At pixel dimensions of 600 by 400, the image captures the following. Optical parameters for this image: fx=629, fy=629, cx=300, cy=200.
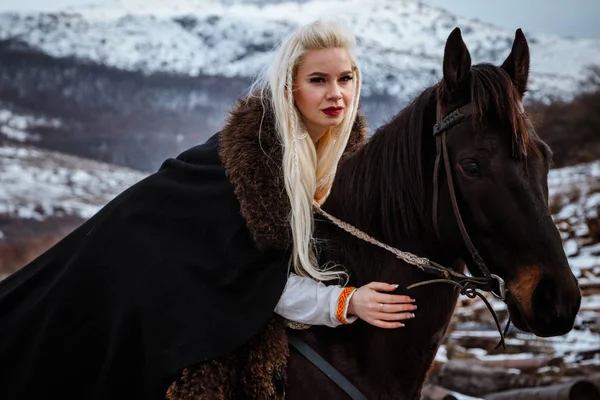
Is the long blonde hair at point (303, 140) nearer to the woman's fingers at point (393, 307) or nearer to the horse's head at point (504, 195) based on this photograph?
the woman's fingers at point (393, 307)

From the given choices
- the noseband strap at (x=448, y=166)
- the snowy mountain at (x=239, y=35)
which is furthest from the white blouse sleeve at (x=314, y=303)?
the snowy mountain at (x=239, y=35)

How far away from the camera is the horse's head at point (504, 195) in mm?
1394

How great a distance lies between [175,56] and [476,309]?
701 inches

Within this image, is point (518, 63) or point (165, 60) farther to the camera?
point (165, 60)

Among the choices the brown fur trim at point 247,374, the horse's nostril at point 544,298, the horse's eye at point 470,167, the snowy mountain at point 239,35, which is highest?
the snowy mountain at point 239,35

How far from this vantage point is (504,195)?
1433 millimetres

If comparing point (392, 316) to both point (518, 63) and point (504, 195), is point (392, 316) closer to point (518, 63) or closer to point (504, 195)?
point (504, 195)

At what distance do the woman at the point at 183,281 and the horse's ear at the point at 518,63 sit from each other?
0.53 m

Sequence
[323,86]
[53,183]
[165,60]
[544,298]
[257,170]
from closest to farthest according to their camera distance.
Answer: [544,298] < [257,170] < [323,86] < [53,183] < [165,60]

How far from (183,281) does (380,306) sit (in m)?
0.51

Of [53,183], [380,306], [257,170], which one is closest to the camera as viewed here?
[380,306]

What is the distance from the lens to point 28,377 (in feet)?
5.46

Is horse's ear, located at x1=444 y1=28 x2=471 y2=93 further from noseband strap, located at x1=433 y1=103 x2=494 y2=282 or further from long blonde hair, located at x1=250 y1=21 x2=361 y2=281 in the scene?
long blonde hair, located at x1=250 y1=21 x2=361 y2=281

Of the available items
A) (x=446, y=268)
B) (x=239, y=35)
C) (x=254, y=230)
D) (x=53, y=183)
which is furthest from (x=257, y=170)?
(x=239, y=35)
